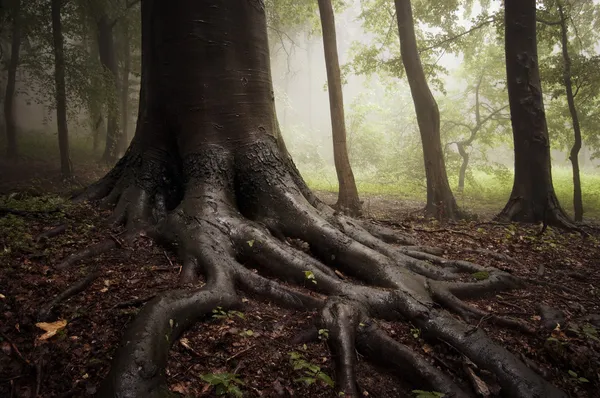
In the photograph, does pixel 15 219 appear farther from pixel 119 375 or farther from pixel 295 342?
pixel 295 342

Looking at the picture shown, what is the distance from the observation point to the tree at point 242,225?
2.32 meters

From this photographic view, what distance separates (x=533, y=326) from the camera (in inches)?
112

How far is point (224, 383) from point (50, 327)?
121 cm

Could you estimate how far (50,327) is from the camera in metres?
2.16

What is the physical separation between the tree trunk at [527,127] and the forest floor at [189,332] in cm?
341

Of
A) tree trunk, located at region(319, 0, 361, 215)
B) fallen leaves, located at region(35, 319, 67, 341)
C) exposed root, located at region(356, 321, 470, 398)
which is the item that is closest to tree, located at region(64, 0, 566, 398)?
exposed root, located at region(356, 321, 470, 398)

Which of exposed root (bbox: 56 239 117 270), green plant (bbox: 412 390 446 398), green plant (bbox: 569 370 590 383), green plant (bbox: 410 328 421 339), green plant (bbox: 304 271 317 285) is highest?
exposed root (bbox: 56 239 117 270)

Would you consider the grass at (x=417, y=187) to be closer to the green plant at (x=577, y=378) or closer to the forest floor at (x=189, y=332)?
the forest floor at (x=189, y=332)

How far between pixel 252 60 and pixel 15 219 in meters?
3.11

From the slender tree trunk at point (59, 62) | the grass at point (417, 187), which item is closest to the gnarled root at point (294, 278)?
the grass at point (417, 187)

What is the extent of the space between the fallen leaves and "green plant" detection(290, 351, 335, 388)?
4.83 feet

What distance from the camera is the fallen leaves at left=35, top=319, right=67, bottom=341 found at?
2083mm

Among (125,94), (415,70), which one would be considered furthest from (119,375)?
(125,94)

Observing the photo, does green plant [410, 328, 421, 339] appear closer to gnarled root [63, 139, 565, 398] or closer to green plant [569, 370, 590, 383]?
gnarled root [63, 139, 565, 398]
